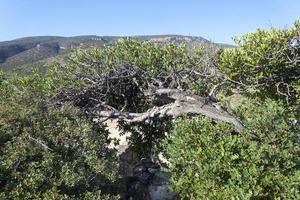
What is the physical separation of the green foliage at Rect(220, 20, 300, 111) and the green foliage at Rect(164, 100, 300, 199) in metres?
4.45

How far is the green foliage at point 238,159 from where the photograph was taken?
47.6 ft

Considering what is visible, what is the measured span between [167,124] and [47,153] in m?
10.7

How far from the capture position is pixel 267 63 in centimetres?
2188

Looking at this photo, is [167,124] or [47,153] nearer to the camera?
[47,153]

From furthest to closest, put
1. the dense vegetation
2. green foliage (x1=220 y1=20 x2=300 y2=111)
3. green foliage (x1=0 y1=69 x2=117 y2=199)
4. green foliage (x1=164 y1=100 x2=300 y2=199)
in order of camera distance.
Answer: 1. green foliage (x1=220 y1=20 x2=300 y2=111)
2. green foliage (x1=0 y1=69 x2=117 y2=199)
3. the dense vegetation
4. green foliage (x1=164 y1=100 x2=300 y2=199)

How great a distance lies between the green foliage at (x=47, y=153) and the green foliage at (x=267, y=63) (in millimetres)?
8641

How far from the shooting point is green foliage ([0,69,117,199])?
15.5 metres

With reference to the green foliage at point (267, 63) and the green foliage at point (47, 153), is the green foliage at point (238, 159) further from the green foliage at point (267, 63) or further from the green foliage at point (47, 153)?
the green foliage at point (267, 63)

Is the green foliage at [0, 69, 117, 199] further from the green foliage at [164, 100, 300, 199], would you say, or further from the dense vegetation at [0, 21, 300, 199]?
the green foliage at [164, 100, 300, 199]

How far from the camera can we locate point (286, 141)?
16422 millimetres

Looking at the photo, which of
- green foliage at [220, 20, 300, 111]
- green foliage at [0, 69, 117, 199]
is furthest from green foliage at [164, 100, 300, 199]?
green foliage at [220, 20, 300, 111]

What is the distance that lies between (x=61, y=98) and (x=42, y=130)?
19.1 feet

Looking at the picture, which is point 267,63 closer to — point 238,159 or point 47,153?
point 238,159

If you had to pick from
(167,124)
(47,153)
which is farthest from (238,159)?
(167,124)
